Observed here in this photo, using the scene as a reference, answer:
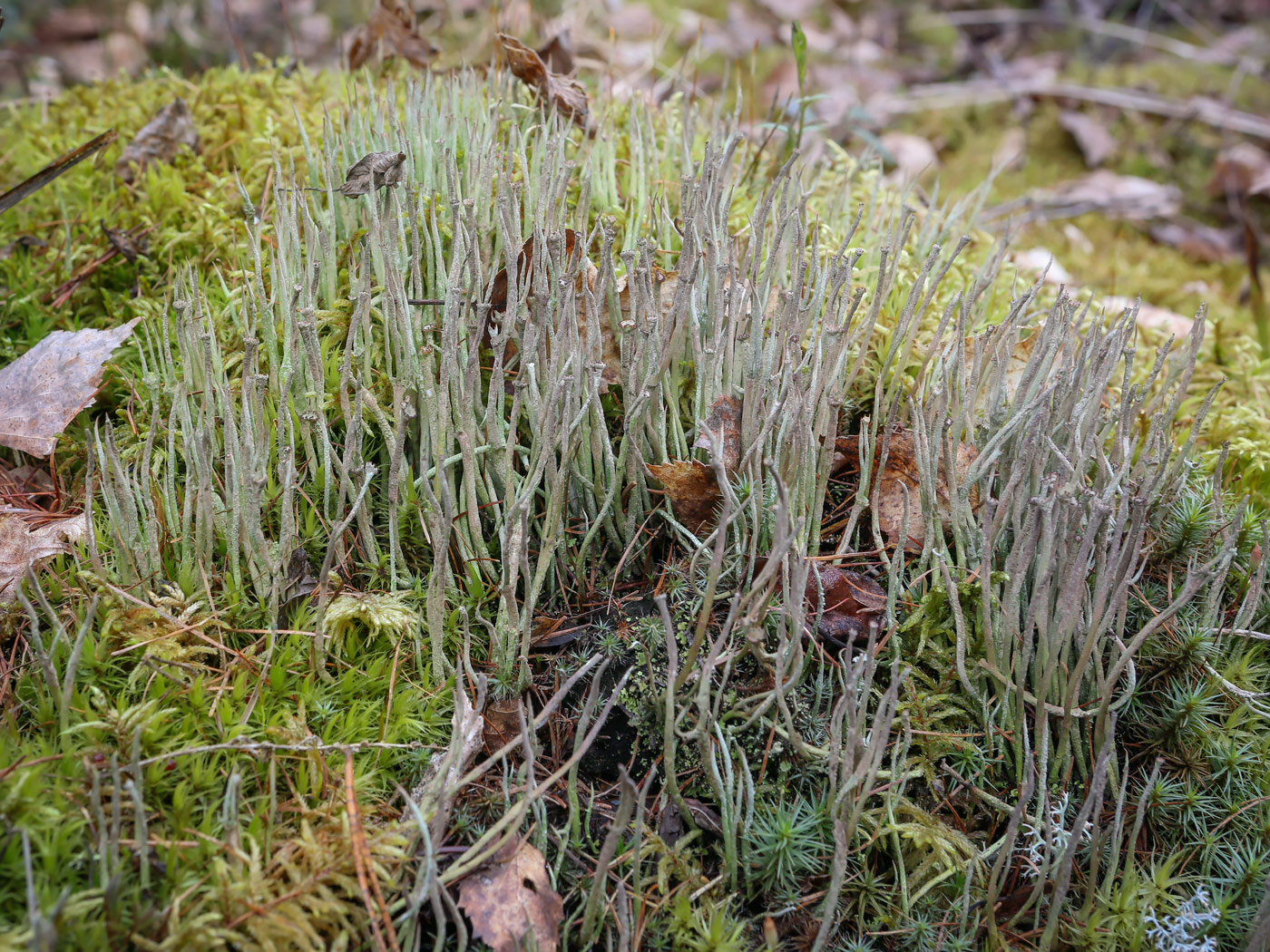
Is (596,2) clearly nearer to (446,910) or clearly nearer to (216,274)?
(216,274)

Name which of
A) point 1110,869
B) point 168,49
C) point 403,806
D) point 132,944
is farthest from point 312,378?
point 168,49

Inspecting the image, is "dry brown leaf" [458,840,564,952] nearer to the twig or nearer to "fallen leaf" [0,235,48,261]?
"fallen leaf" [0,235,48,261]

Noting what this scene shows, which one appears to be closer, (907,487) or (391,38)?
(907,487)

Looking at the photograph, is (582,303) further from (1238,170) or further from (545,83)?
(1238,170)

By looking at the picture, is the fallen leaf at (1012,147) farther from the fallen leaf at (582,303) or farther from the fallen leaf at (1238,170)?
the fallen leaf at (582,303)

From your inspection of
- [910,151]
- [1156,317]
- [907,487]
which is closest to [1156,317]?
[1156,317]

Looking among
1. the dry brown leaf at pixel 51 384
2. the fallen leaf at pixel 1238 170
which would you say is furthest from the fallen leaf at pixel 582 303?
the fallen leaf at pixel 1238 170

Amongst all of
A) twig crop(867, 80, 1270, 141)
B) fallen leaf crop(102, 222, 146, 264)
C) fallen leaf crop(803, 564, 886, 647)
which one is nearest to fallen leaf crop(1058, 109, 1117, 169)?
twig crop(867, 80, 1270, 141)
